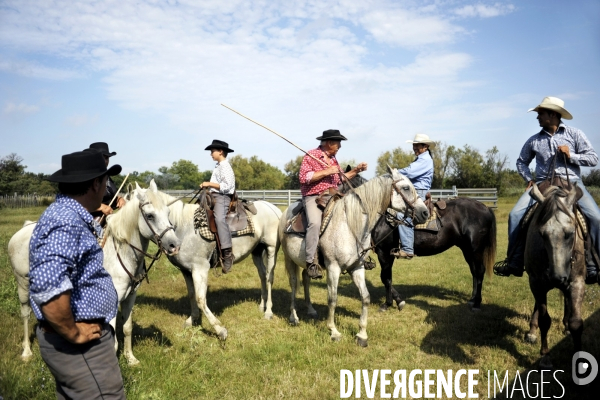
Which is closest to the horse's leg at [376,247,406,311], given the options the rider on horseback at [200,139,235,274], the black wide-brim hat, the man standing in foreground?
the rider on horseback at [200,139,235,274]

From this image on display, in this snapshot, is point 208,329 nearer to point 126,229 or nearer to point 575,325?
point 126,229

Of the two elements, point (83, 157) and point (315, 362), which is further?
point (315, 362)

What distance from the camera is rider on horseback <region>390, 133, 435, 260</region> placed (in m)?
7.62

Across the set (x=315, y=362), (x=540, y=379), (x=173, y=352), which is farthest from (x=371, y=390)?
(x=173, y=352)

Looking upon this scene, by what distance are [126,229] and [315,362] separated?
303cm

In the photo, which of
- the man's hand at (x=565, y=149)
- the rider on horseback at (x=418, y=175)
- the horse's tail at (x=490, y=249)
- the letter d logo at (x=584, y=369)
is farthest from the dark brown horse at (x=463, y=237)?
the letter d logo at (x=584, y=369)

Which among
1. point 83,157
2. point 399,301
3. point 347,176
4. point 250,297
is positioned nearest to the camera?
point 83,157

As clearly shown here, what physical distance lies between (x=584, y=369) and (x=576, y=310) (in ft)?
2.36

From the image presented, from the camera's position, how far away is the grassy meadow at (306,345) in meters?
4.61

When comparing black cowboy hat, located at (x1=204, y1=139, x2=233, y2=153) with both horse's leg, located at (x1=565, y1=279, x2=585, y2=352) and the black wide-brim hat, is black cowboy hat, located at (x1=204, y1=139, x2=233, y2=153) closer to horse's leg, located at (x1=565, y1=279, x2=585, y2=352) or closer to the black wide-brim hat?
the black wide-brim hat

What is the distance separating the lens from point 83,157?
2512 mm

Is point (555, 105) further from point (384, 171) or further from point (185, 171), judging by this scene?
point (185, 171)

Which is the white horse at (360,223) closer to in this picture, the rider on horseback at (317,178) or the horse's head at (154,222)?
the rider on horseback at (317,178)

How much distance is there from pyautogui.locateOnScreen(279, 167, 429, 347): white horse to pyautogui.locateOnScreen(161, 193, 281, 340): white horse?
1754 mm
